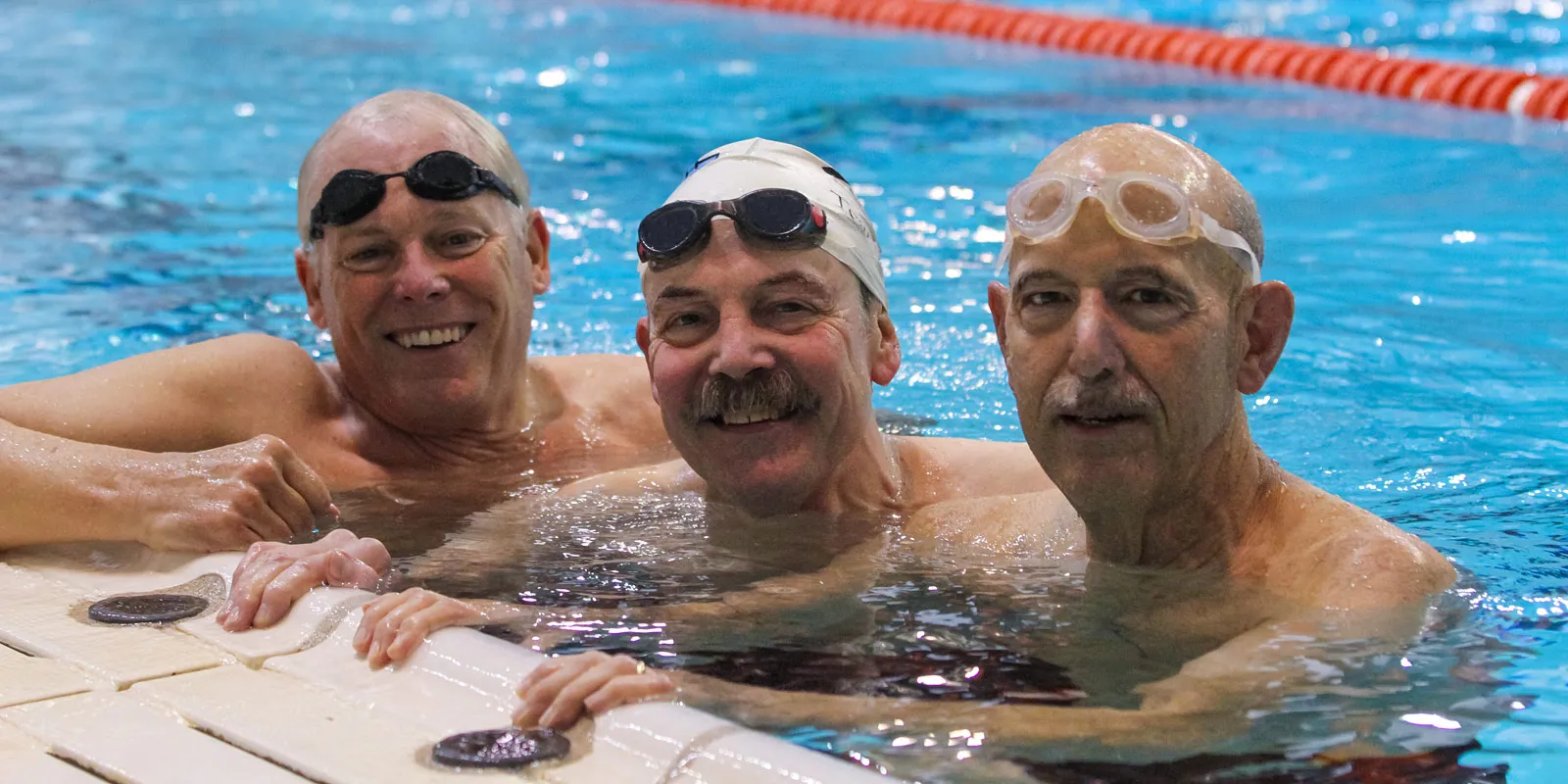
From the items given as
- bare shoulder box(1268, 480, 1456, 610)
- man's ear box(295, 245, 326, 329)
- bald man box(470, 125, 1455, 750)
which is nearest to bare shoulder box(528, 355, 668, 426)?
man's ear box(295, 245, 326, 329)

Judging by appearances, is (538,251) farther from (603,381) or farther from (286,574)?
(286,574)

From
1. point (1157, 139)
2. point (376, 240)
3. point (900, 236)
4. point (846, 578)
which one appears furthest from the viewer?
point (900, 236)

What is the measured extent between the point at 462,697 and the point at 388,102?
2390mm

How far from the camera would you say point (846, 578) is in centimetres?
345

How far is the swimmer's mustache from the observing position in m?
2.78

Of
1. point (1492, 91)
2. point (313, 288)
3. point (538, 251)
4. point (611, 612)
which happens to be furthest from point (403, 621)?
point (1492, 91)

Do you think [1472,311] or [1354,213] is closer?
[1472,311]

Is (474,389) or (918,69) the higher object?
(918,69)

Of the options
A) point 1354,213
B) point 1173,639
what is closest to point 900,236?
point 1354,213

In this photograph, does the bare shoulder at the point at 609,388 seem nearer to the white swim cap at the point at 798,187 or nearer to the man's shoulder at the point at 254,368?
the man's shoulder at the point at 254,368

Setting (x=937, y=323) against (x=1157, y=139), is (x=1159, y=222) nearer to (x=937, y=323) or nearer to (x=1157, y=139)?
(x=1157, y=139)

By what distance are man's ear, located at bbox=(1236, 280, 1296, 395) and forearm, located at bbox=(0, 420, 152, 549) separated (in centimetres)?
216

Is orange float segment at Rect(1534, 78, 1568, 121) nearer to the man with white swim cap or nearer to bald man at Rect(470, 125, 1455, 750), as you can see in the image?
the man with white swim cap

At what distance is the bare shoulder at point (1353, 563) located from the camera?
108 inches
